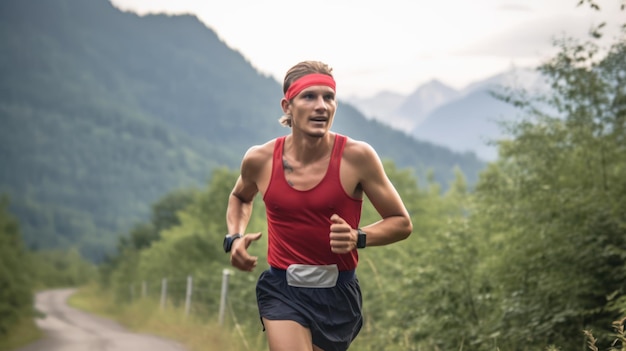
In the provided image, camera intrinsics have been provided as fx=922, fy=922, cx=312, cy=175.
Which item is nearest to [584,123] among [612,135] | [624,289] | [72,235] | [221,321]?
[612,135]

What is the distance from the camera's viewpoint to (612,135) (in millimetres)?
10938

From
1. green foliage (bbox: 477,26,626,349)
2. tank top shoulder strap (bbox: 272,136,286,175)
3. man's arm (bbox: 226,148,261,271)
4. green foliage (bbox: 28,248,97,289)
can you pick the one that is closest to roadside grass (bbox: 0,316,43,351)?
green foliage (bbox: 477,26,626,349)

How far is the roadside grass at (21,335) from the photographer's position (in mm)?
25480

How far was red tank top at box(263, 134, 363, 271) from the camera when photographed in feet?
15.1

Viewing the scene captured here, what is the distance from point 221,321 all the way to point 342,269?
36.1ft

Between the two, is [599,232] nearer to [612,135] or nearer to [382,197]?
[612,135]

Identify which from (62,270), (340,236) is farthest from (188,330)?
(62,270)

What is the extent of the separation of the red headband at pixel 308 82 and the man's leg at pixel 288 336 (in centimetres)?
116

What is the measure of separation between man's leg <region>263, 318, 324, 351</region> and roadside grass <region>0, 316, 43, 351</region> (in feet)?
65.3

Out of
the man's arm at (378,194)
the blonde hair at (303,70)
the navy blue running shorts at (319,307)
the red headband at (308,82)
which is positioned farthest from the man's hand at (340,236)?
the blonde hair at (303,70)

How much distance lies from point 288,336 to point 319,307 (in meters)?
0.25

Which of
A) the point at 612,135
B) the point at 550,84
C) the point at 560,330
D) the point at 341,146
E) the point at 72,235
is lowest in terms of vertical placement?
the point at 560,330

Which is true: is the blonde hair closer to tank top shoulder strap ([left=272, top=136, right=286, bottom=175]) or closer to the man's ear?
the man's ear

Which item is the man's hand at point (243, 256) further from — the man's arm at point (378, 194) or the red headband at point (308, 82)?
the red headband at point (308, 82)
